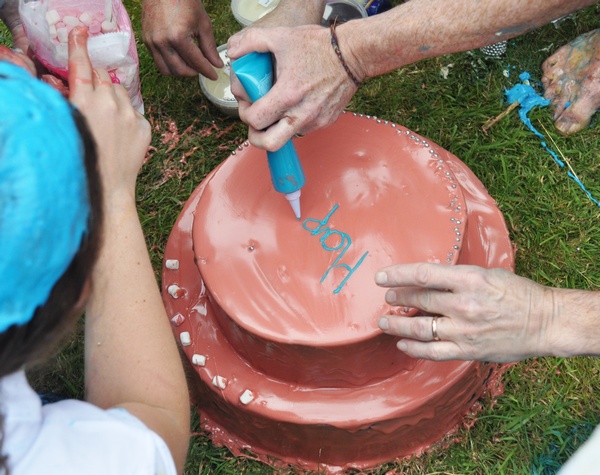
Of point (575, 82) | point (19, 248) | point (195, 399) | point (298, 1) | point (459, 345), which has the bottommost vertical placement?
point (195, 399)

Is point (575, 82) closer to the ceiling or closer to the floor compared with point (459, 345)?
closer to the floor

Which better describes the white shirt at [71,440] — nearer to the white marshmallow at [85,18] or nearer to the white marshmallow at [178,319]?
the white marshmallow at [178,319]

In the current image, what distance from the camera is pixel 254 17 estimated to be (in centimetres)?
265

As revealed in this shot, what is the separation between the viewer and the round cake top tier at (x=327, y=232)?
1394 millimetres

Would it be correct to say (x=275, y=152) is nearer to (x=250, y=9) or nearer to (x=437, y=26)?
(x=437, y=26)

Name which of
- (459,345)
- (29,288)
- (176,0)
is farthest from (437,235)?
(176,0)

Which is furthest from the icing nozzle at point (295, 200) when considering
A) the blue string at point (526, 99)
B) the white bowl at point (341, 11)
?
the white bowl at point (341, 11)

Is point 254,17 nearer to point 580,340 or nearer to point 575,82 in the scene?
point 575,82

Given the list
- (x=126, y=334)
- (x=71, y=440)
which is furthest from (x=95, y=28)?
(x=71, y=440)

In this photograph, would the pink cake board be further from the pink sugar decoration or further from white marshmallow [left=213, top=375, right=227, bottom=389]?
the pink sugar decoration

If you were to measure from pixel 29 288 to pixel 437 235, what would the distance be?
3.02 feet

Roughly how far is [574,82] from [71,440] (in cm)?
213

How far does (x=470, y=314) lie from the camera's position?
49.2 inches

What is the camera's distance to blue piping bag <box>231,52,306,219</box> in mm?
1339
